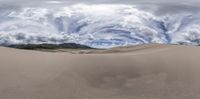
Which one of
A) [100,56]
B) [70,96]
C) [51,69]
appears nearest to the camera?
[70,96]

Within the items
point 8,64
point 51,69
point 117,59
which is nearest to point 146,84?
point 117,59

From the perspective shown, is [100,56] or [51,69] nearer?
[51,69]

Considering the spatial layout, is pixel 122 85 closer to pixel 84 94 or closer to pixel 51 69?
pixel 84 94

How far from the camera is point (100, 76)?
11.1 m

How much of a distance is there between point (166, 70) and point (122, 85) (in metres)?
1.24

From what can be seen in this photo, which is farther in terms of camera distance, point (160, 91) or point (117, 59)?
point (117, 59)

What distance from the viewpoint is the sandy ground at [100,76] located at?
10.3 m

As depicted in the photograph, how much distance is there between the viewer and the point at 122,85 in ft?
35.4

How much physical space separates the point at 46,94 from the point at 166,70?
2.95m

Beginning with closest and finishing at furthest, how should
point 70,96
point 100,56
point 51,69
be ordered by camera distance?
point 70,96, point 51,69, point 100,56

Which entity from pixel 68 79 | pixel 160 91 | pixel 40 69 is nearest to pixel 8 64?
pixel 40 69

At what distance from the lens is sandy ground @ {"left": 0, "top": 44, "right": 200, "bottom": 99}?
10328 millimetres

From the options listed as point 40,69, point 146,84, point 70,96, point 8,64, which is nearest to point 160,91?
point 146,84

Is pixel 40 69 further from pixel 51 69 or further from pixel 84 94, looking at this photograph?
pixel 84 94
